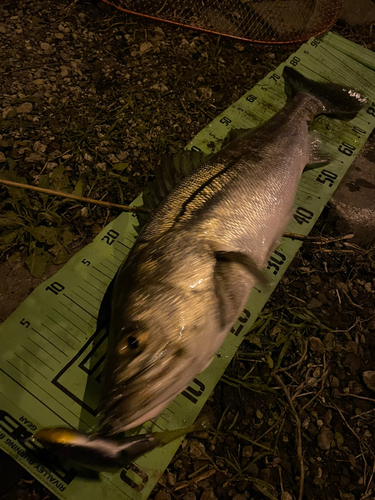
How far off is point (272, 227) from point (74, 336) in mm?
1473

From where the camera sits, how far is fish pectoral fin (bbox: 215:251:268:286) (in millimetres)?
1855

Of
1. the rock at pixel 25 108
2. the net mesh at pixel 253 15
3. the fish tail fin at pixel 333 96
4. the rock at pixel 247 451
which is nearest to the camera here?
the rock at pixel 247 451

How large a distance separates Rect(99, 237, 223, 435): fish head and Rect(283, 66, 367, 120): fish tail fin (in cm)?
217

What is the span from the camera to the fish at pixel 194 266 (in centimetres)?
146

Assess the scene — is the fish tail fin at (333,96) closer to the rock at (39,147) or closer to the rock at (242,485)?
the rock at (39,147)

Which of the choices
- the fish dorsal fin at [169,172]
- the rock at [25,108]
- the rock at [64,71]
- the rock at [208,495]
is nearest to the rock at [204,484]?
the rock at [208,495]

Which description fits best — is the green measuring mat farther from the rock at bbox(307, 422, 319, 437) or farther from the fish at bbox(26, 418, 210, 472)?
the rock at bbox(307, 422, 319, 437)

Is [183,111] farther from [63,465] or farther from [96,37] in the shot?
[63,465]

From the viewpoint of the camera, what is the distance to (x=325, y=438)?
2.00 metres

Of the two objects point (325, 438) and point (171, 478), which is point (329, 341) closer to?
point (325, 438)

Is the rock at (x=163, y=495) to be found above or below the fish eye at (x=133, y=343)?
below

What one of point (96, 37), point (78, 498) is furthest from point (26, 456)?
point (96, 37)

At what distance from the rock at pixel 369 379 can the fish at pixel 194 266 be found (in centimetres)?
103

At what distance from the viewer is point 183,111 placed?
3.21 meters
